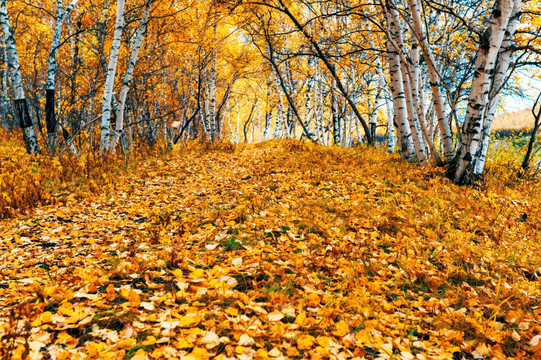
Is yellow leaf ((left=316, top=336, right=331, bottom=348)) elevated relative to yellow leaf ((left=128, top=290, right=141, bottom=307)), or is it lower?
lower

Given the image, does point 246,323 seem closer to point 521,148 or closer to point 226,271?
point 226,271

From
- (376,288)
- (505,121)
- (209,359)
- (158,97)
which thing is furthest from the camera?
(505,121)

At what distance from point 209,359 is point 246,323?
383mm

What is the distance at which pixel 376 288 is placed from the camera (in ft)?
8.89

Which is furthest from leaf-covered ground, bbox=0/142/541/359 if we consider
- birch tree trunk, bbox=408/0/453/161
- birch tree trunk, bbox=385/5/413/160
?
birch tree trunk, bbox=385/5/413/160

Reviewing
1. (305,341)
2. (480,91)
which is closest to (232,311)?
(305,341)

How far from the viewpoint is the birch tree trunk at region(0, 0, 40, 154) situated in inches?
259

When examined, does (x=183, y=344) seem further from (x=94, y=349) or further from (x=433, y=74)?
(x=433, y=74)

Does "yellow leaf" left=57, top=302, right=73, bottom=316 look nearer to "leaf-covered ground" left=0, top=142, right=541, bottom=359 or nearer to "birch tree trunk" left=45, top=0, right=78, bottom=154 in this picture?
"leaf-covered ground" left=0, top=142, right=541, bottom=359

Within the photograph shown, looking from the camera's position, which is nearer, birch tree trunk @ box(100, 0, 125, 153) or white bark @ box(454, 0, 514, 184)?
white bark @ box(454, 0, 514, 184)

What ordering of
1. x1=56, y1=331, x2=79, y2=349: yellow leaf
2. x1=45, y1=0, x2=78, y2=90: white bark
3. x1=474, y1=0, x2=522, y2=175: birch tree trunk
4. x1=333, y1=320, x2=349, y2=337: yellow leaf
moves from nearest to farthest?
x1=56, y1=331, x2=79, y2=349: yellow leaf, x1=333, y1=320, x2=349, y2=337: yellow leaf, x1=474, y1=0, x2=522, y2=175: birch tree trunk, x1=45, y1=0, x2=78, y2=90: white bark

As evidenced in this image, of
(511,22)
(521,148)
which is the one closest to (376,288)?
(511,22)

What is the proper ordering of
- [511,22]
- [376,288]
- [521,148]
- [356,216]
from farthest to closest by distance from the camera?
[521,148]
[511,22]
[356,216]
[376,288]

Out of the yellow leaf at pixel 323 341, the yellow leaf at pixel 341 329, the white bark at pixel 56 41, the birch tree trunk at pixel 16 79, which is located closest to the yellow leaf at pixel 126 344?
the yellow leaf at pixel 323 341
